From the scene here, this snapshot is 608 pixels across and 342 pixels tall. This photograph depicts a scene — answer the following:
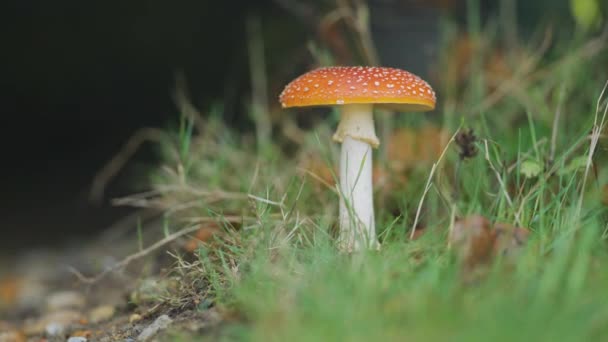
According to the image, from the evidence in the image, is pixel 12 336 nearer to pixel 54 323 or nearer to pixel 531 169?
pixel 54 323

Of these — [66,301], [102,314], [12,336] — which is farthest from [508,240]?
[66,301]

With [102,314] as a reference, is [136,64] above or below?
above

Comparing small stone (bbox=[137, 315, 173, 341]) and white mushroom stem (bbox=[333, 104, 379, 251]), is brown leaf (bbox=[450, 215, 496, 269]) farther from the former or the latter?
small stone (bbox=[137, 315, 173, 341])

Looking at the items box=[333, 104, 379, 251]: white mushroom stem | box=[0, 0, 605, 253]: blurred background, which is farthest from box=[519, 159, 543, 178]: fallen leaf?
box=[0, 0, 605, 253]: blurred background

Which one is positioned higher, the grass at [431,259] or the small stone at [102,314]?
the grass at [431,259]

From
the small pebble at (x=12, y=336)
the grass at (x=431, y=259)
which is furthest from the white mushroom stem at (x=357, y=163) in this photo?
the small pebble at (x=12, y=336)

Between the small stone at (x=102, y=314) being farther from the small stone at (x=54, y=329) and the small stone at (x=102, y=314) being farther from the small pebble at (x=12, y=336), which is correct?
the small pebble at (x=12, y=336)
